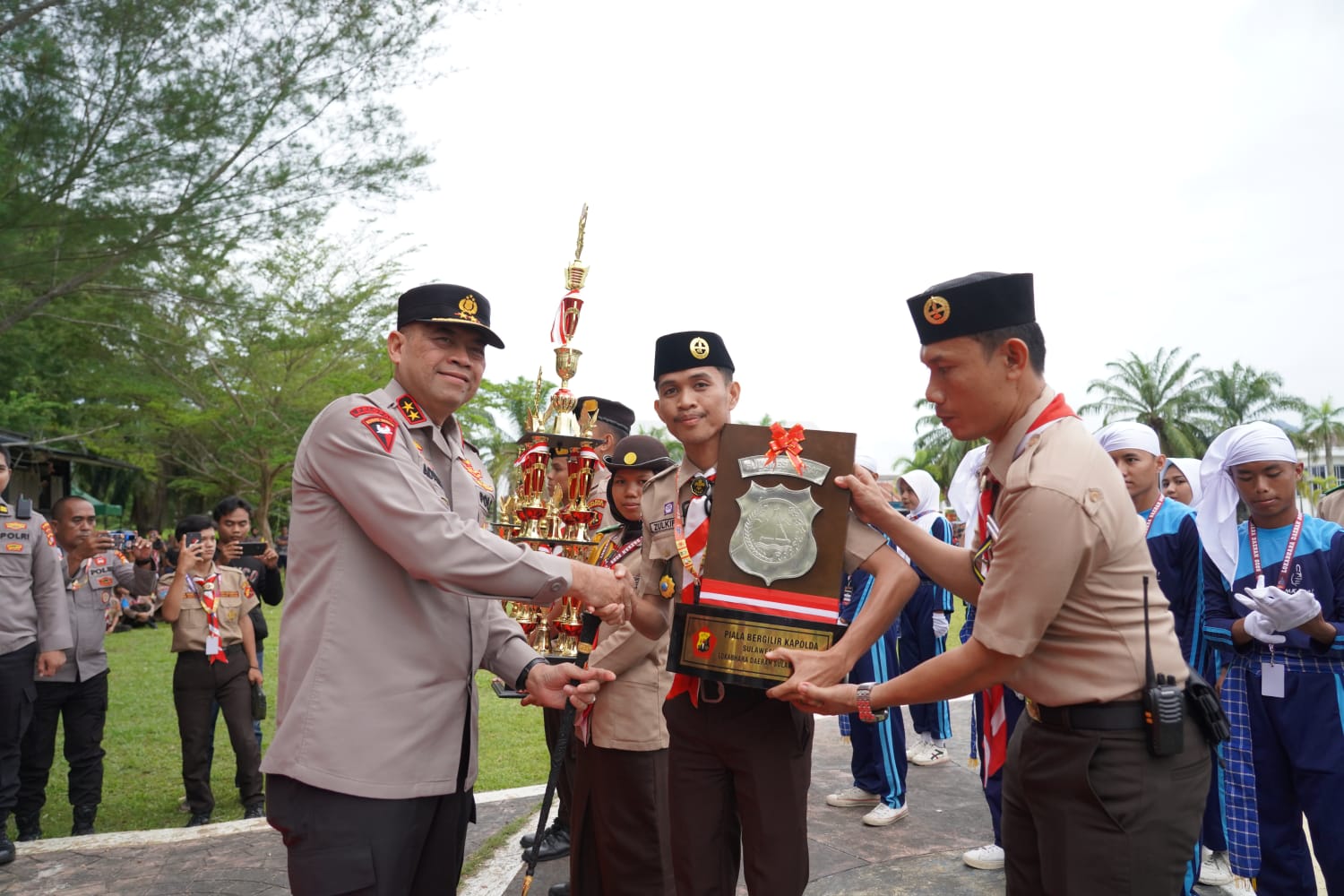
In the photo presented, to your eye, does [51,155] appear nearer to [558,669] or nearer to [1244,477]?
[558,669]

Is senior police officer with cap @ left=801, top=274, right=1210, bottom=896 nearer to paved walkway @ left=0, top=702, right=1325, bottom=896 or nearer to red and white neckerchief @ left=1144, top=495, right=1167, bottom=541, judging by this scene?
paved walkway @ left=0, top=702, right=1325, bottom=896

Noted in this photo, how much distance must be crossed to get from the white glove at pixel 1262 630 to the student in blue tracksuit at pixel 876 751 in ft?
6.75

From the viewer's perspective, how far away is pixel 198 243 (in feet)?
29.7

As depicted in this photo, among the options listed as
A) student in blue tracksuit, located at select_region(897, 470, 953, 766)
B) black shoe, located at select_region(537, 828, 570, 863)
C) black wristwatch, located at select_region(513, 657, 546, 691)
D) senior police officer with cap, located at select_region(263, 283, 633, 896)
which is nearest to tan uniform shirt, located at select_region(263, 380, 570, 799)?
senior police officer with cap, located at select_region(263, 283, 633, 896)

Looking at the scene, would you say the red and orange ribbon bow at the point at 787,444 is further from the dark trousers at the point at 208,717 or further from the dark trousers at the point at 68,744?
the dark trousers at the point at 68,744

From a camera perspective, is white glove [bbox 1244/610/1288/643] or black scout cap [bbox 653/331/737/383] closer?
black scout cap [bbox 653/331/737/383]

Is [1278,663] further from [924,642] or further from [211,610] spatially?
[211,610]

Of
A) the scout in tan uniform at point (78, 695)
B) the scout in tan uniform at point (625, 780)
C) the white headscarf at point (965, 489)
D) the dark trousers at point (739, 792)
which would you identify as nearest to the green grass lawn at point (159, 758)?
the scout in tan uniform at point (78, 695)

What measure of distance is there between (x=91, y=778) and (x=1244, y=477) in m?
7.59

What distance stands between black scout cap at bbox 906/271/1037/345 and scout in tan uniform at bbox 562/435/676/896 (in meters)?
1.97

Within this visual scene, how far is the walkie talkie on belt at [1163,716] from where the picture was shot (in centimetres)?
236

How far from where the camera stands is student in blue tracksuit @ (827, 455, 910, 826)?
19.8 feet

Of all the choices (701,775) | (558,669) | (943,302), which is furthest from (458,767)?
(943,302)

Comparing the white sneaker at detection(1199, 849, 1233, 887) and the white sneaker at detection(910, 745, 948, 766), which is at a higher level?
the white sneaker at detection(1199, 849, 1233, 887)
